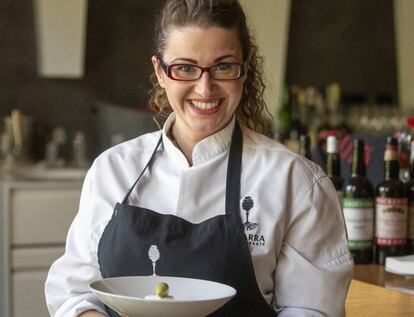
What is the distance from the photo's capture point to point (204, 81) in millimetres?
1529

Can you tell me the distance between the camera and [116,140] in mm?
4270

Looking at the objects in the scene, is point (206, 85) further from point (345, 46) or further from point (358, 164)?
point (345, 46)

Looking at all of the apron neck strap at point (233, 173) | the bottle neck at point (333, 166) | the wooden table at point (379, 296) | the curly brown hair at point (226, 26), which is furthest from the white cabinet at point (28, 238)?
the apron neck strap at point (233, 173)

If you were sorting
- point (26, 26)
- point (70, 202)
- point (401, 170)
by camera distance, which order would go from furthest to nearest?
point (26, 26) → point (70, 202) → point (401, 170)

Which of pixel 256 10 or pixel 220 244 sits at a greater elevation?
pixel 256 10

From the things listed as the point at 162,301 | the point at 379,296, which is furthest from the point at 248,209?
the point at 379,296

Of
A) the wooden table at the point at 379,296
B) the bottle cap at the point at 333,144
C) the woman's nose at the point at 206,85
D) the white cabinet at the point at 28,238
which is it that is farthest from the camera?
the white cabinet at the point at 28,238

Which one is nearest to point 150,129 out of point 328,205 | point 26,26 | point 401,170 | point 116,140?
point 116,140

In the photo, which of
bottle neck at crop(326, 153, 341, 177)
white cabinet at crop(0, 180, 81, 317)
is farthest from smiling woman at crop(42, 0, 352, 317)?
white cabinet at crop(0, 180, 81, 317)

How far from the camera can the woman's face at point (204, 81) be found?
1.54 metres

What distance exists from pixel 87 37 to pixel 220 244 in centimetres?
295

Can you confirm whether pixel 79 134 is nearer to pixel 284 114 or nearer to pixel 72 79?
pixel 72 79

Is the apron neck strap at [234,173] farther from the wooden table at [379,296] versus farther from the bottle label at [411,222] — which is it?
the bottle label at [411,222]

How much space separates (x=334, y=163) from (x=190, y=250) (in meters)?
0.89
